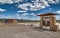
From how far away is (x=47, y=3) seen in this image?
693cm

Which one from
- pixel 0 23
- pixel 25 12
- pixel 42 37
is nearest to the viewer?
pixel 42 37

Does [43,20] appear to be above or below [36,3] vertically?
below

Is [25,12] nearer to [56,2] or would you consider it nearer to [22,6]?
[22,6]

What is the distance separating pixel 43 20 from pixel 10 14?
5.82 ft

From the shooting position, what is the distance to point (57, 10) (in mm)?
6969

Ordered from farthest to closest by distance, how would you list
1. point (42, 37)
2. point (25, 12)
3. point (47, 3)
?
point (25, 12) < point (47, 3) < point (42, 37)

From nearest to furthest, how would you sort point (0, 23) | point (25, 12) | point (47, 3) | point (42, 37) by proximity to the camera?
point (42, 37) → point (47, 3) → point (25, 12) → point (0, 23)

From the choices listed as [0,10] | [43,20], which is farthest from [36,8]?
[0,10]

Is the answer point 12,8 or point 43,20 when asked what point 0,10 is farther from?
point 43,20

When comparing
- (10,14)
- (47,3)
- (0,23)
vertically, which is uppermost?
(47,3)

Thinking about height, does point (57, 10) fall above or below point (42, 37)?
above

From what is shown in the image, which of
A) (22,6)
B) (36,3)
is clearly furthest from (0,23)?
(36,3)

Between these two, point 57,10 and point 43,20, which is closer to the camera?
point 57,10

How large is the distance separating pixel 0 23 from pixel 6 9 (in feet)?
6.13
